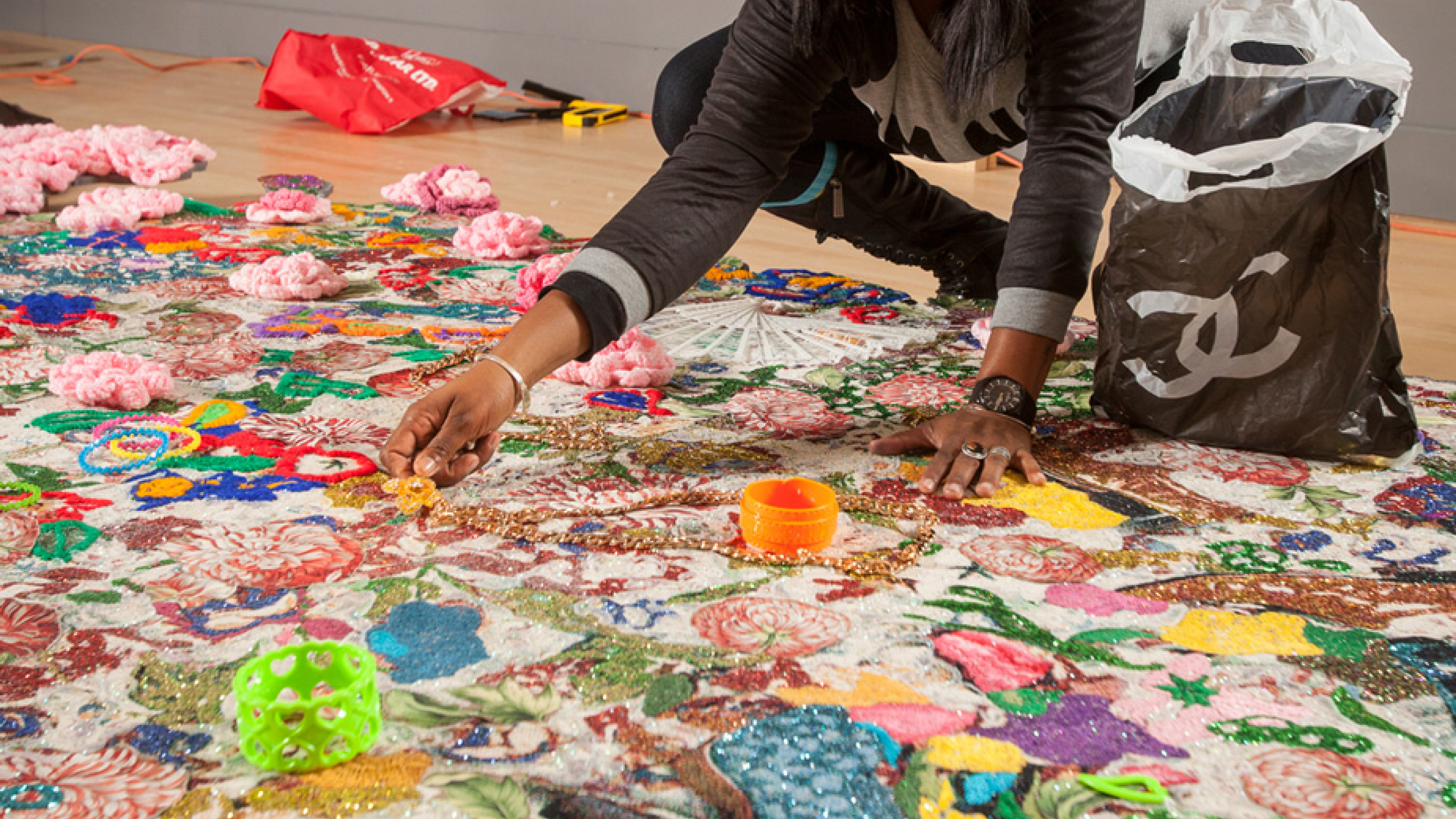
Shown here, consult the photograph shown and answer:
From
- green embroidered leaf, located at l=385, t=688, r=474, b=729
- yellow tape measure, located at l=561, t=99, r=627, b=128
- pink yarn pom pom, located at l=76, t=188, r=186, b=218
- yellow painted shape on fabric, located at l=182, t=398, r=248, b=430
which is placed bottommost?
yellow painted shape on fabric, located at l=182, t=398, r=248, b=430

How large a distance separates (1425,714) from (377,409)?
3.39 feet

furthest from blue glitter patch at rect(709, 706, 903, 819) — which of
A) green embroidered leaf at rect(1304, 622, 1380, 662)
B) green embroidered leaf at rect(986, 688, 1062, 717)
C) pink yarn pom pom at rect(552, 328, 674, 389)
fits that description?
pink yarn pom pom at rect(552, 328, 674, 389)

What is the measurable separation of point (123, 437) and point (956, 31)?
0.91m

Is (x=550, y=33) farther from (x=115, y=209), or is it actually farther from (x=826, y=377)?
(x=826, y=377)

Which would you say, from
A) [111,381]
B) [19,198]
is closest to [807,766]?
[111,381]

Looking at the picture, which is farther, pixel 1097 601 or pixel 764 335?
pixel 764 335

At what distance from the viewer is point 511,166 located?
299cm

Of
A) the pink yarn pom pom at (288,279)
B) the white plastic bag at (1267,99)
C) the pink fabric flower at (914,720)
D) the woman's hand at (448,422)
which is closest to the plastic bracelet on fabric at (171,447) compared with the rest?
the woman's hand at (448,422)

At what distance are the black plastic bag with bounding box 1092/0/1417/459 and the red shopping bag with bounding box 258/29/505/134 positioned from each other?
2.59 meters

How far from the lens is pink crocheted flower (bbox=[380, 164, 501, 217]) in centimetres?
242

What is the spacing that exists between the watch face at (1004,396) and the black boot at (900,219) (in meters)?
0.64

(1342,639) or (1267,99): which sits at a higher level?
(1267,99)

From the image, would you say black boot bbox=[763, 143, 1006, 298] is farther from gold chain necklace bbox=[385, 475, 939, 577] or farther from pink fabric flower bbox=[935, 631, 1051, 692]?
pink fabric flower bbox=[935, 631, 1051, 692]

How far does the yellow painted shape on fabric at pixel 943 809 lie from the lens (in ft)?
2.37
